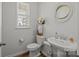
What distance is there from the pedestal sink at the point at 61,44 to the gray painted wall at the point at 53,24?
7 centimetres

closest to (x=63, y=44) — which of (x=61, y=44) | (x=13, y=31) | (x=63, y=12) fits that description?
(x=61, y=44)

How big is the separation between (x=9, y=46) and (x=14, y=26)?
221 mm

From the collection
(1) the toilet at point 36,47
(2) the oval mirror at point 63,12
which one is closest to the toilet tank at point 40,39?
(1) the toilet at point 36,47

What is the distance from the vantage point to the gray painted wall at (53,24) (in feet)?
4.00

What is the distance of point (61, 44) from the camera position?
1.21 m

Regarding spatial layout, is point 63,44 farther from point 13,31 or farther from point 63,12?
point 13,31

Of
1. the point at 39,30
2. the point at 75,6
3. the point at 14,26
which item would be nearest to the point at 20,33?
the point at 14,26

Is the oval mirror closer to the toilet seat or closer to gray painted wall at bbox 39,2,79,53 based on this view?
gray painted wall at bbox 39,2,79,53

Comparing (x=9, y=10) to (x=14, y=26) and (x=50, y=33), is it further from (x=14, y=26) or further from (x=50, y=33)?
(x=50, y=33)

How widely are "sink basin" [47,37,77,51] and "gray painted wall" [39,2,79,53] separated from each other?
0.06 m

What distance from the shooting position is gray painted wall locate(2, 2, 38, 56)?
1222 millimetres

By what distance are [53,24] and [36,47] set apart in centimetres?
31

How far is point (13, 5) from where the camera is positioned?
125 cm

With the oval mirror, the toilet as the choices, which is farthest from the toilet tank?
the oval mirror
